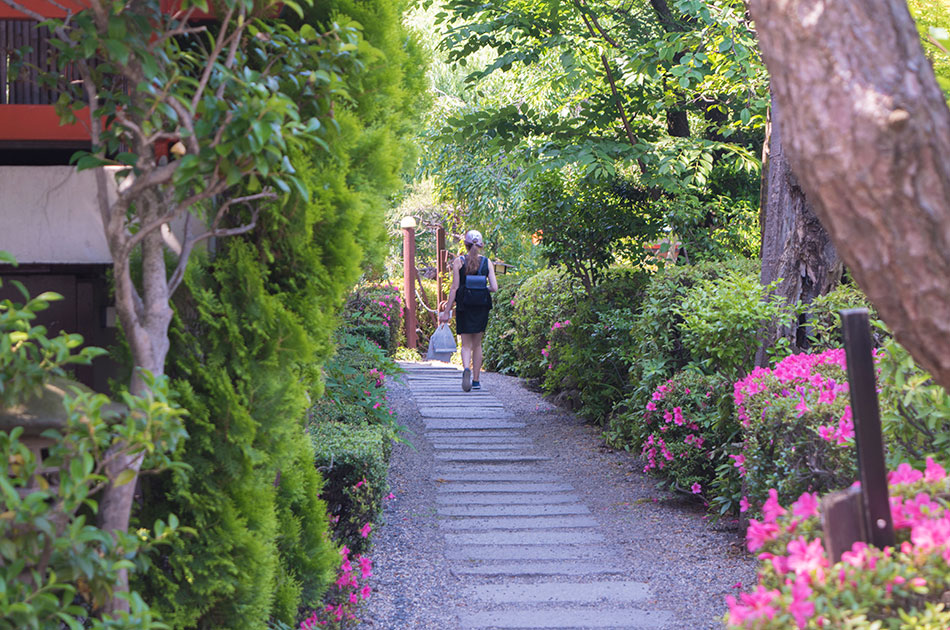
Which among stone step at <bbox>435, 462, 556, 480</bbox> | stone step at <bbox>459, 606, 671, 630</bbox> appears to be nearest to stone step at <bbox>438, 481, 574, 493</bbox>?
stone step at <bbox>435, 462, 556, 480</bbox>

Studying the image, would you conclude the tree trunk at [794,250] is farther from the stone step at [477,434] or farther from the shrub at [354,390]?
the stone step at [477,434]

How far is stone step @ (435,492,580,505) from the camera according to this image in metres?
6.08

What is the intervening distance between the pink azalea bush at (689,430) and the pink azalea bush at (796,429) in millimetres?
927

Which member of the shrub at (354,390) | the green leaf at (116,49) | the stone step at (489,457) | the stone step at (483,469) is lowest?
the stone step at (483,469)

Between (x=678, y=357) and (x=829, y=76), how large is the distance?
5145 mm

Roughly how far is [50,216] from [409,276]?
12671 millimetres

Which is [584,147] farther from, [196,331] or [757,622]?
[757,622]

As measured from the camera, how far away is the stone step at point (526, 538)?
520 cm

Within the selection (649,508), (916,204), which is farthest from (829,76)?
(649,508)

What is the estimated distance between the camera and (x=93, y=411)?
208 centimetres

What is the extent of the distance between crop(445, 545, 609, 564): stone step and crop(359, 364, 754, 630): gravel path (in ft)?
0.04

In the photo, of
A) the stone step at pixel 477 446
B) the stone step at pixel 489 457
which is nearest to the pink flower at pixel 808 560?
the stone step at pixel 489 457

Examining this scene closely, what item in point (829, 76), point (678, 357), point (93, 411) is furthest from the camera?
point (678, 357)

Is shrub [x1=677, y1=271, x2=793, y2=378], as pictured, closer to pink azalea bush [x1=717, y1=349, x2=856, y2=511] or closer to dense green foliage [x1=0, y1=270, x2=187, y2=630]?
pink azalea bush [x1=717, y1=349, x2=856, y2=511]
